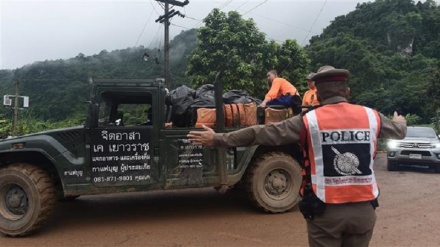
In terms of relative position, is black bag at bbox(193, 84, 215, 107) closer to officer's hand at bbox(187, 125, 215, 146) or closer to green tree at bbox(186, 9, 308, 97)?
officer's hand at bbox(187, 125, 215, 146)

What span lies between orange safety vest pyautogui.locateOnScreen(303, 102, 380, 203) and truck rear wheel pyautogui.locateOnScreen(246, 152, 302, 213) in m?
3.60

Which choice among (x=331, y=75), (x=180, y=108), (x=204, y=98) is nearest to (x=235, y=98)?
(x=204, y=98)

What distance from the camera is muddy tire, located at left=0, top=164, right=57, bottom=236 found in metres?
5.00

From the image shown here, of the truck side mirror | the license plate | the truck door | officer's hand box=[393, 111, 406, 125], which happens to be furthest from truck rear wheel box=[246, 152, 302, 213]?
the license plate

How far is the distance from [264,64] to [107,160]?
13763mm

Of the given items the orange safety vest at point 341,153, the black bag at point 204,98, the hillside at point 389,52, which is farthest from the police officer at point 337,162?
the hillside at point 389,52

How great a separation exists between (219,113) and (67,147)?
93.7 inches

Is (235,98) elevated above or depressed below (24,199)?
above

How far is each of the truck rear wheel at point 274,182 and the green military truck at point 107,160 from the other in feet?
0.47

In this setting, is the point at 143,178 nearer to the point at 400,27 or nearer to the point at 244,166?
the point at 244,166

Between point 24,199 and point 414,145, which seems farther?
point 414,145

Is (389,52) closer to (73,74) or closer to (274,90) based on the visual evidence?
(73,74)

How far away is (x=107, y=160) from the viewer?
5.21 metres

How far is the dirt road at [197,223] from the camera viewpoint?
4840mm
